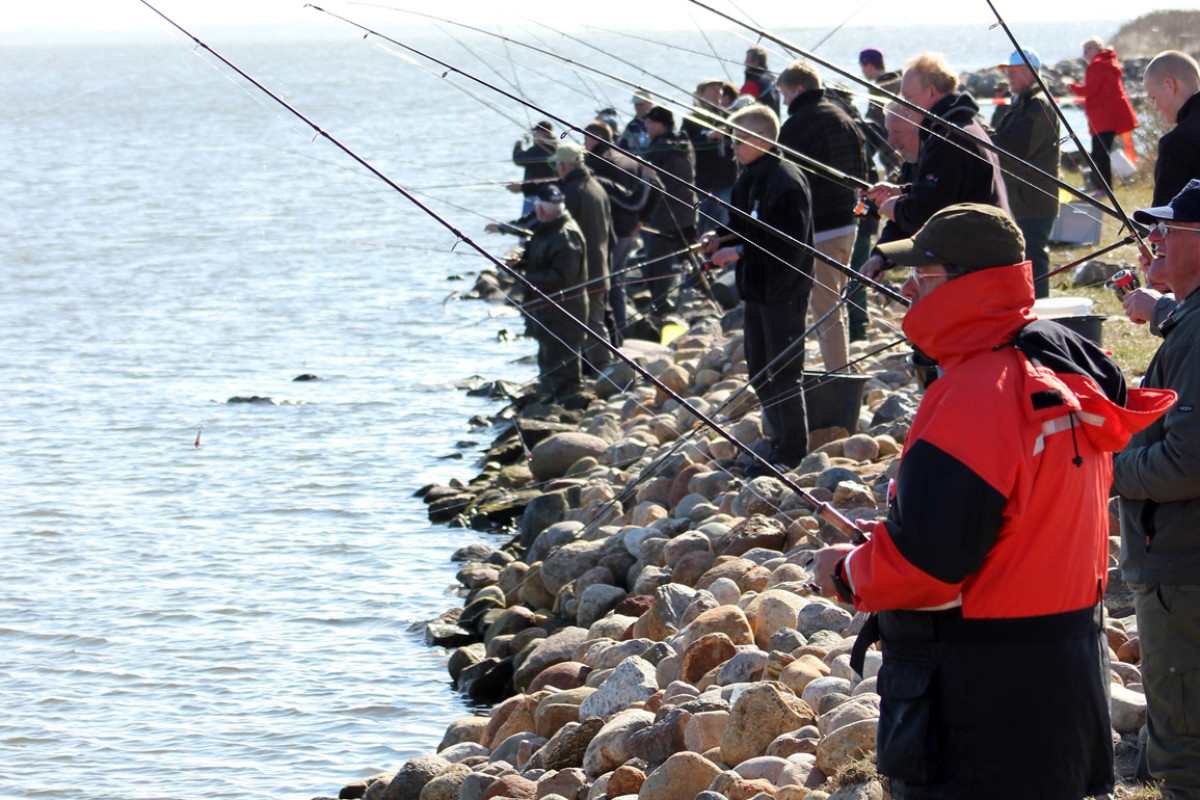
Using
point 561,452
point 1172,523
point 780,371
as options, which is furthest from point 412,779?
point 561,452

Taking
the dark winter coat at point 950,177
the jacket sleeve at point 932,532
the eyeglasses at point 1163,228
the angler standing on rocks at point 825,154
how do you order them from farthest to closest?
the angler standing on rocks at point 825,154, the dark winter coat at point 950,177, the eyeglasses at point 1163,228, the jacket sleeve at point 932,532

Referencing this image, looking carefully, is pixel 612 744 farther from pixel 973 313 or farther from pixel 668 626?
pixel 973 313

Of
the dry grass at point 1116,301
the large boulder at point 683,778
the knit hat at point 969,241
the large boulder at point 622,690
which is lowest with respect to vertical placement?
the large boulder at point 622,690

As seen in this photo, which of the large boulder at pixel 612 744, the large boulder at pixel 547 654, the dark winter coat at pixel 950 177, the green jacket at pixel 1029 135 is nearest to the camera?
the large boulder at pixel 612 744

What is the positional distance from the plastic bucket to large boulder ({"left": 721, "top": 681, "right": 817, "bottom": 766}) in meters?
2.93

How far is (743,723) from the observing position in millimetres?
4250

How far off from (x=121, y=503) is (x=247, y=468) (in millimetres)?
1054

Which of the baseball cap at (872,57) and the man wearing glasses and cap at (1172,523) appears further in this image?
the baseball cap at (872,57)

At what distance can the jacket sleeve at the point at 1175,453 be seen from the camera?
3096 mm

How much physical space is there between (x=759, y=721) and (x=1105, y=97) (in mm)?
7858

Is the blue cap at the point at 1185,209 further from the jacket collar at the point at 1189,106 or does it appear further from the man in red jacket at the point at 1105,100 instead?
the man in red jacket at the point at 1105,100

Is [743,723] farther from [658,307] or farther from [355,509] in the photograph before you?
[658,307]

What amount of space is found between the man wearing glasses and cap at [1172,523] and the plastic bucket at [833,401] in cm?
380

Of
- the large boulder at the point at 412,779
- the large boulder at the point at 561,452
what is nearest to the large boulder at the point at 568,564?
the large boulder at the point at 412,779
